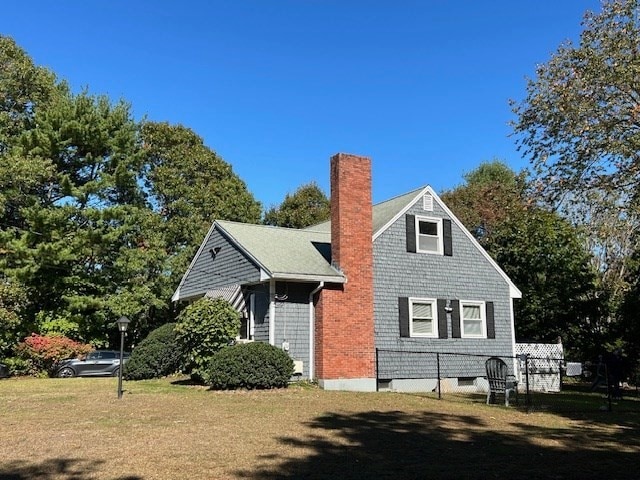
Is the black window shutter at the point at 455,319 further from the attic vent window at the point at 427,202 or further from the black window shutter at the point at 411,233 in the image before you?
the attic vent window at the point at 427,202

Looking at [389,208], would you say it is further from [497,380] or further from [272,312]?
[497,380]

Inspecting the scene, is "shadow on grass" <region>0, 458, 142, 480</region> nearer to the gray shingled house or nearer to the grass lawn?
the grass lawn

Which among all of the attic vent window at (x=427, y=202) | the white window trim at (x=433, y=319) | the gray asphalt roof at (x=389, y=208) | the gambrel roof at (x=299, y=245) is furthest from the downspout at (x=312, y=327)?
the attic vent window at (x=427, y=202)

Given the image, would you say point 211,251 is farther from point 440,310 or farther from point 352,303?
point 440,310

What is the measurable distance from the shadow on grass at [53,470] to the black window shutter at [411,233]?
558 inches

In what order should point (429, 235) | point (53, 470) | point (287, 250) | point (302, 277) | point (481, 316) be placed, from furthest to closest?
A: point (481, 316)
point (429, 235)
point (287, 250)
point (302, 277)
point (53, 470)

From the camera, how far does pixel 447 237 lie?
20875 millimetres

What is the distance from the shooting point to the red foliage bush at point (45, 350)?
23.6 meters

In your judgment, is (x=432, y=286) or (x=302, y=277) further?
(x=432, y=286)

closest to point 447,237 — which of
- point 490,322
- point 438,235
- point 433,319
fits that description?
point 438,235

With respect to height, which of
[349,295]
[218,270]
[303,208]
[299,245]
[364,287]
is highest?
A: [303,208]

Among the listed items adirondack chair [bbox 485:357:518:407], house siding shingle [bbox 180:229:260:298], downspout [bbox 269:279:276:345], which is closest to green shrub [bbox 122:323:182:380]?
house siding shingle [bbox 180:229:260:298]

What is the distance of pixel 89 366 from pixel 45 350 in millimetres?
Answer: 1840

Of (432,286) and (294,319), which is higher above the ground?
(432,286)
